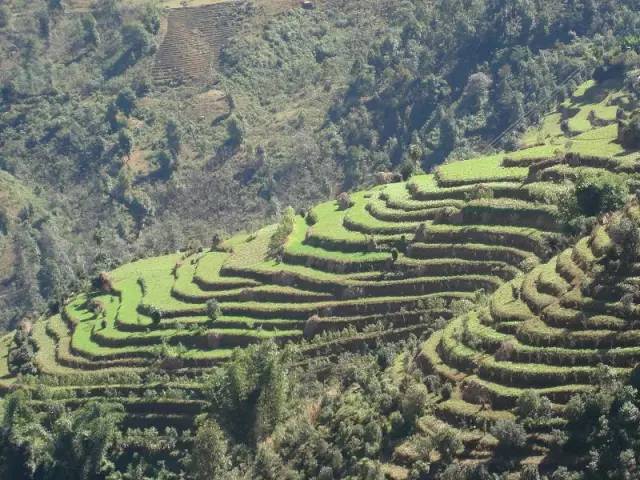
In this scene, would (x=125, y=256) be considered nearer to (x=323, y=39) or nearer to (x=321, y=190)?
(x=321, y=190)

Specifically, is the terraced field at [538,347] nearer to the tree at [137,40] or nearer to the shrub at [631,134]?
the shrub at [631,134]

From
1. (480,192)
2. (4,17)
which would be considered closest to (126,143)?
(4,17)

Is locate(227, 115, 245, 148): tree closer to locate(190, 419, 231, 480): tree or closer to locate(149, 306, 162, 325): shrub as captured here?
locate(149, 306, 162, 325): shrub

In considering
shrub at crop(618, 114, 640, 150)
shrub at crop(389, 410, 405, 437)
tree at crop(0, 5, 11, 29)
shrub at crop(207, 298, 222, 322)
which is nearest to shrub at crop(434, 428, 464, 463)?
shrub at crop(389, 410, 405, 437)

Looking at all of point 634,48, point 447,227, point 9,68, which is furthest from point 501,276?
point 9,68

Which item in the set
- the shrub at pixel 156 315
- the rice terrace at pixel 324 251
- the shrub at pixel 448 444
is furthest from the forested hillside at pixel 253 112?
the shrub at pixel 448 444

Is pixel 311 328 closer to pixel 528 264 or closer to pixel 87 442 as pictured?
pixel 87 442
